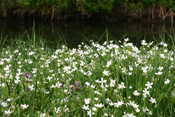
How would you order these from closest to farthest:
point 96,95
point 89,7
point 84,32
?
1. point 96,95
2. point 84,32
3. point 89,7

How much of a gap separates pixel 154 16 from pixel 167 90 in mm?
27409

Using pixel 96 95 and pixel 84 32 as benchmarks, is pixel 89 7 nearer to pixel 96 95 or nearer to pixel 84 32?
pixel 84 32

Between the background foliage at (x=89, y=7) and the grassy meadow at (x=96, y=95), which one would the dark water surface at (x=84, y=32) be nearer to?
the background foliage at (x=89, y=7)

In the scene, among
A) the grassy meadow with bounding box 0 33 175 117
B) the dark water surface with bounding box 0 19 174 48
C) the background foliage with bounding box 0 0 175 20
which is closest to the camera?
the grassy meadow with bounding box 0 33 175 117

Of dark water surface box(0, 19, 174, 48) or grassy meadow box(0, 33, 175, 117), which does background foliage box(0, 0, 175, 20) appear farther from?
grassy meadow box(0, 33, 175, 117)

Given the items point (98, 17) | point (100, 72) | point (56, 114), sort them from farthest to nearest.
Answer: point (98, 17)
point (100, 72)
point (56, 114)

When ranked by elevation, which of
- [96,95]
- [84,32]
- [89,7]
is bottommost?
[84,32]

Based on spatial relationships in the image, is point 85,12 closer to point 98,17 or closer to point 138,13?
point 98,17

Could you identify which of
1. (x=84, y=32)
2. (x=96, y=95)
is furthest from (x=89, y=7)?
(x=96, y=95)

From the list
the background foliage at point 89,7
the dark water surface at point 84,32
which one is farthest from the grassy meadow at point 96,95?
the background foliage at point 89,7

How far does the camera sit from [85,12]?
31578 millimetres

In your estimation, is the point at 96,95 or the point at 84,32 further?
the point at 84,32

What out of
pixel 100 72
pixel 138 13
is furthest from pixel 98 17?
pixel 100 72

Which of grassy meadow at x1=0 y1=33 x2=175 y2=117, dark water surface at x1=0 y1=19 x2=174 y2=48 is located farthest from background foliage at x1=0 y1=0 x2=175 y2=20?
grassy meadow at x1=0 y1=33 x2=175 y2=117
